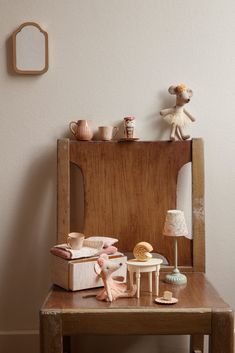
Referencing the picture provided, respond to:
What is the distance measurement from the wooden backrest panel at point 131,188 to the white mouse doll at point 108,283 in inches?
12.2

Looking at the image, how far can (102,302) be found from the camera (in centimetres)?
139

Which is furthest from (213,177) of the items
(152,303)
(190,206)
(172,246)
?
(152,303)

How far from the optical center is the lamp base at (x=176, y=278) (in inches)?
61.7

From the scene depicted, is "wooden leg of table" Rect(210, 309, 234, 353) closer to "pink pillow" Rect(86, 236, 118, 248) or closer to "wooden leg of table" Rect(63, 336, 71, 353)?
"pink pillow" Rect(86, 236, 118, 248)

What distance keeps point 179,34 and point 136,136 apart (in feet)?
1.24

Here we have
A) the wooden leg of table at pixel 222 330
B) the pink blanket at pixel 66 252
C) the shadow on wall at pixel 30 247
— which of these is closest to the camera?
the wooden leg of table at pixel 222 330

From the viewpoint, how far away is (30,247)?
187 cm

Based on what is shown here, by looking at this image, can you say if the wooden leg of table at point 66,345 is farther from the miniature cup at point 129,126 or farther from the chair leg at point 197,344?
the miniature cup at point 129,126

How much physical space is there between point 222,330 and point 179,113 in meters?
0.74

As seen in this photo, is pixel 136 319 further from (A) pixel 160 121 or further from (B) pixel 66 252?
(A) pixel 160 121

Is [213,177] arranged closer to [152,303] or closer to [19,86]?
[152,303]

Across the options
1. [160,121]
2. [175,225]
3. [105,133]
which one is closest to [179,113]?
[160,121]

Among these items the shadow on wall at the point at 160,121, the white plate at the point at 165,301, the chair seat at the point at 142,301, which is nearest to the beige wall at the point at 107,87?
the shadow on wall at the point at 160,121

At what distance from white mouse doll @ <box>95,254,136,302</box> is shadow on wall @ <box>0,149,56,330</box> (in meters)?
0.48
